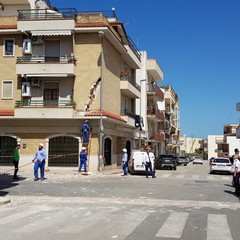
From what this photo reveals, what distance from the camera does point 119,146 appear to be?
37.6 m

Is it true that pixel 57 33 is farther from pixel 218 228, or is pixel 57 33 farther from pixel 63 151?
pixel 218 228

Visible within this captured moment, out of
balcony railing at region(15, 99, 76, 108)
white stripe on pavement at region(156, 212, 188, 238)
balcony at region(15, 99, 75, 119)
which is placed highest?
balcony railing at region(15, 99, 76, 108)

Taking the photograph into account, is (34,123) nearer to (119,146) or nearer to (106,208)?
(119,146)

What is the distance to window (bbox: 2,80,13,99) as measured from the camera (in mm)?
30922

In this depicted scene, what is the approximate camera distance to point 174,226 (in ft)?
29.7

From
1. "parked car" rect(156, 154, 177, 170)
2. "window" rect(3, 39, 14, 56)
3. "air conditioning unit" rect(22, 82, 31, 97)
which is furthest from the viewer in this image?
"parked car" rect(156, 154, 177, 170)

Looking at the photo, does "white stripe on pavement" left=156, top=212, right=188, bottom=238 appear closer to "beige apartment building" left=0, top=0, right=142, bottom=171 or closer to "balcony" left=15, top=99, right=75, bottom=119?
"beige apartment building" left=0, top=0, right=142, bottom=171

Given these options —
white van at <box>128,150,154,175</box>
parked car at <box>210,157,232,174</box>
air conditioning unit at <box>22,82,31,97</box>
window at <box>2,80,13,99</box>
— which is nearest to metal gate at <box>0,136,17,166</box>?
window at <box>2,80,13,99</box>

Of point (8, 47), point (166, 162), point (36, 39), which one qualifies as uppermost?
point (36, 39)

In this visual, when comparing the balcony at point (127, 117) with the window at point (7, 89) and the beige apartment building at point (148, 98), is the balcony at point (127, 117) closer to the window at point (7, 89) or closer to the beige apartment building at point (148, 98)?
the beige apartment building at point (148, 98)

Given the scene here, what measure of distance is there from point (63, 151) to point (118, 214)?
793 inches

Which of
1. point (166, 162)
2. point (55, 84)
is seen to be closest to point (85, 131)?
point (55, 84)

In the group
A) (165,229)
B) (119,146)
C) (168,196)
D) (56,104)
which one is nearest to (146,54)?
(119,146)

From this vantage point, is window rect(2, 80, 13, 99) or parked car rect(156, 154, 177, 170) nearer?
window rect(2, 80, 13, 99)
